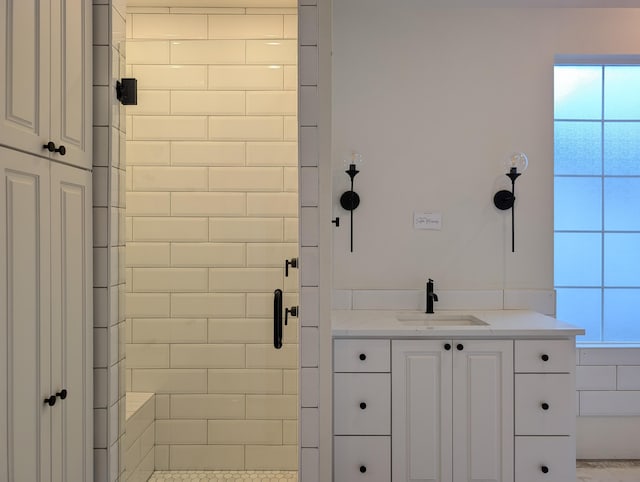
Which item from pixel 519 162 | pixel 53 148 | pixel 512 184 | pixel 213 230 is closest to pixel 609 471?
pixel 512 184

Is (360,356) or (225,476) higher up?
(360,356)

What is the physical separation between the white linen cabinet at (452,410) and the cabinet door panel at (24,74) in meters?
1.56

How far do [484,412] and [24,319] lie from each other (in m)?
1.79

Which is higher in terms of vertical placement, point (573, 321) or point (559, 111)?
point (559, 111)

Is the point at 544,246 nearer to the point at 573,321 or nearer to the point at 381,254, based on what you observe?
the point at 573,321

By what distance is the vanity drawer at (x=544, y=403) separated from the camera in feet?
7.18

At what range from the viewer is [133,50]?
2652 millimetres

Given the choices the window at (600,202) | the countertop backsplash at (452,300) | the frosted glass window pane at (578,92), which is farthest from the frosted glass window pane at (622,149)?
the countertop backsplash at (452,300)

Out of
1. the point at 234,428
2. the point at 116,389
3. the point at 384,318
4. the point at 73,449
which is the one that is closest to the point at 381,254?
the point at 384,318

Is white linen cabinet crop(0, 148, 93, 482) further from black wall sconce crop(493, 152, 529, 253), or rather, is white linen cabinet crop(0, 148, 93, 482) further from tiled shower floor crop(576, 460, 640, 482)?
tiled shower floor crop(576, 460, 640, 482)

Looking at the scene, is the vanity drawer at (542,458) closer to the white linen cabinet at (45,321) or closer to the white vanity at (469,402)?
the white vanity at (469,402)

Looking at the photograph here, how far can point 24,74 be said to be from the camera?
1.30 metres

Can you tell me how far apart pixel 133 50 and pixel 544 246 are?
244cm

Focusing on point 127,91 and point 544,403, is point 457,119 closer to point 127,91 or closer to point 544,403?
point 544,403
